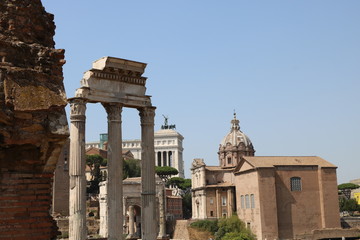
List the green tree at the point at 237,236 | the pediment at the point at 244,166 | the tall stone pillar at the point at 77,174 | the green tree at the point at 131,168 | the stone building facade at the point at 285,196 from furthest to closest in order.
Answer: the green tree at the point at 131,168 < the pediment at the point at 244,166 < the stone building facade at the point at 285,196 < the green tree at the point at 237,236 < the tall stone pillar at the point at 77,174

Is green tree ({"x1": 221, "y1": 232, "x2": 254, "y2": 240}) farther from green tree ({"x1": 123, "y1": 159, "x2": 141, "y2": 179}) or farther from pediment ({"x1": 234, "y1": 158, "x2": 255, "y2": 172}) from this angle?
green tree ({"x1": 123, "y1": 159, "x2": 141, "y2": 179})

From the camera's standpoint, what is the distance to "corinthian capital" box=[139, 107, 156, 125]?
16.9 meters

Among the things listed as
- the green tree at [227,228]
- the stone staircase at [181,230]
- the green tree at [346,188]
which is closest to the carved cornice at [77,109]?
the green tree at [227,228]

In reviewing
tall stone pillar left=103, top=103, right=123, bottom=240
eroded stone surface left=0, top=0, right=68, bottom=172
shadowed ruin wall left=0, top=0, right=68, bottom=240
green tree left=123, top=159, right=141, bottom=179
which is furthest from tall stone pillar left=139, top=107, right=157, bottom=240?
green tree left=123, top=159, right=141, bottom=179

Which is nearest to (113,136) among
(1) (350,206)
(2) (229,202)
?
(2) (229,202)

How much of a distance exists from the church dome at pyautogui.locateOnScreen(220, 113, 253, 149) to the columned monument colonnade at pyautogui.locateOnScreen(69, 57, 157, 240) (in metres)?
34.6

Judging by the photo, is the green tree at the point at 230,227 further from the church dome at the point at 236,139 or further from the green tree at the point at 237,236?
the church dome at the point at 236,139

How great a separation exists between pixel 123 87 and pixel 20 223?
13034 millimetres

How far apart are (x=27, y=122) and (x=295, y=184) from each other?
38.2 meters

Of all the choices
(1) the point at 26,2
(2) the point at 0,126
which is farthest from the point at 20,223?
(1) the point at 26,2

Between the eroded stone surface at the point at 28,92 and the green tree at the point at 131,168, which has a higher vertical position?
the green tree at the point at 131,168

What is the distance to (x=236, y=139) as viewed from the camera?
51.1 metres

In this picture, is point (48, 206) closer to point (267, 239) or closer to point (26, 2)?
point (26, 2)

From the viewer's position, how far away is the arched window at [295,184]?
39.6m
